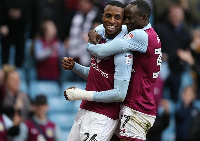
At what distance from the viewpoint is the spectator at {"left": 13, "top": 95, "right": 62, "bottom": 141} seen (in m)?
10.1

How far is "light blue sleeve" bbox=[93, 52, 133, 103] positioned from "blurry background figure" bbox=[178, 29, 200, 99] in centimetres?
642

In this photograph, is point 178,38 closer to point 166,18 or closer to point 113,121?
point 166,18

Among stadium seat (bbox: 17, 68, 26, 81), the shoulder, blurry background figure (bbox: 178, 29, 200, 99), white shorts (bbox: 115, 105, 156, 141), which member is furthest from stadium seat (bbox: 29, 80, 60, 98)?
the shoulder

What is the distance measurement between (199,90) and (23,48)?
13.6ft

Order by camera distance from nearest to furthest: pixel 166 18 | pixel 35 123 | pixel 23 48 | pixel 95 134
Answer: pixel 95 134
pixel 35 123
pixel 23 48
pixel 166 18

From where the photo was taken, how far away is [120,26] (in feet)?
23.9

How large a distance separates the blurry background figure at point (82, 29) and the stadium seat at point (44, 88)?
2.43 ft

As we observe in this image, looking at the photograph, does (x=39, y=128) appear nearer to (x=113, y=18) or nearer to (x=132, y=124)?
(x=132, y=124)

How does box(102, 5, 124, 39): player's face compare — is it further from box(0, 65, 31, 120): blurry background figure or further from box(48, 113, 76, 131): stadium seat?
box(48, 113, 76, 131): stadium seat

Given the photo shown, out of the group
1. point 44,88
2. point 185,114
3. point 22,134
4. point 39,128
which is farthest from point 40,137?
point 185,114

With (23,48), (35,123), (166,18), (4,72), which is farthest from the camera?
(166,18)

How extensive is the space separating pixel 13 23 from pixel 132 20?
5.82 meters

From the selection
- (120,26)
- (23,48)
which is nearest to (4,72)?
(23,48)

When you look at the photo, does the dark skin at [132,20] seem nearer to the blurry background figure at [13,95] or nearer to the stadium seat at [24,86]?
the blurry background figure at [13,95]
